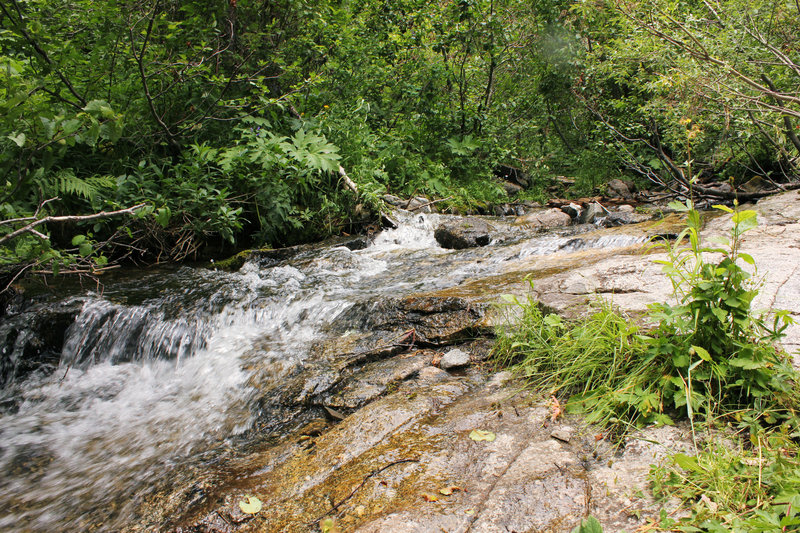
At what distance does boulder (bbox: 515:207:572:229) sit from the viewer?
9.08 meters

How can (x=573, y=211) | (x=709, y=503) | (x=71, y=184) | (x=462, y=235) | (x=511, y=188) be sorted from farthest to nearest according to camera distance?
1. (x=511, y=188)
2. (x=573, y=211)
3. (x=462, y=235)
4. (x=71, y=184)
5. (x=709, y=503)

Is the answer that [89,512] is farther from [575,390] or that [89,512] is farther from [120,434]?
[575,390]

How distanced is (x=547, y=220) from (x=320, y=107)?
5207 mm

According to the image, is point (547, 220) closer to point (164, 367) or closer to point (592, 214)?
point (592, 214)

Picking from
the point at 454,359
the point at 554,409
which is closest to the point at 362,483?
the point at 554,409

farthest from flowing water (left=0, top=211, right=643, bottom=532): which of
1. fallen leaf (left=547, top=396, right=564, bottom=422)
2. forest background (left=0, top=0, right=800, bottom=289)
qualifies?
fallen leaf (left=547, top=396, right=564, bottom=422)

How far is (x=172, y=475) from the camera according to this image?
97.4 inches

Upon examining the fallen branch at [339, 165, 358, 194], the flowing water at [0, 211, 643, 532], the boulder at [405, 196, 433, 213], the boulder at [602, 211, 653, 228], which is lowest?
the boulder at [602, 211, 653, 228]

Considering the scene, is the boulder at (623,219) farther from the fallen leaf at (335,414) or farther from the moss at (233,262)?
the fallen leaf at (335,414)

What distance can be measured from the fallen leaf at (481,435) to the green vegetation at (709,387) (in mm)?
433

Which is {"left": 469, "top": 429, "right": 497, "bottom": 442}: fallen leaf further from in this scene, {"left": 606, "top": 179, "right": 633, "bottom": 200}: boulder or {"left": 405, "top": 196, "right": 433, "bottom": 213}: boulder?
{"left": 606, "top": 179, "right": 633, "bottom": 200}: boulder

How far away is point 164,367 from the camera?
4309 mm

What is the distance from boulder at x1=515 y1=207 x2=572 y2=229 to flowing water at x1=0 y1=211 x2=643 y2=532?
2.16 m

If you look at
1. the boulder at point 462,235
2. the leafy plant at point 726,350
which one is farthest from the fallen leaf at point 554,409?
the boulder at point 462,235
